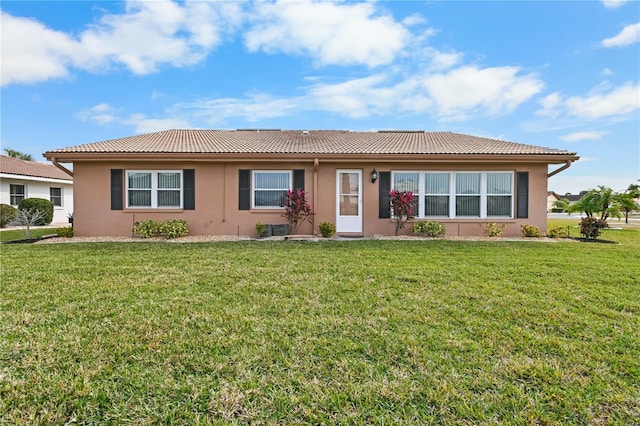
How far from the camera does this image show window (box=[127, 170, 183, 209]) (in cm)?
1073

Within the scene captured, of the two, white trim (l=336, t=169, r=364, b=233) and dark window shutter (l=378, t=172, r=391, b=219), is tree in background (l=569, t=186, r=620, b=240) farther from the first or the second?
white trim (l=336, t=169, r=364, b=233)

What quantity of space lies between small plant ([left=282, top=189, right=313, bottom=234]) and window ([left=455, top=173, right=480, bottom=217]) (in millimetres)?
5115

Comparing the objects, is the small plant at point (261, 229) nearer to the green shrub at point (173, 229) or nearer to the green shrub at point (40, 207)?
the green shrub at point (173, 229)

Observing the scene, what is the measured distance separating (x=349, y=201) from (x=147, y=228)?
21.9 ft

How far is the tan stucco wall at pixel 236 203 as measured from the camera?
34.8ft

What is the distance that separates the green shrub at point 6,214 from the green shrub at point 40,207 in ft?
1.59

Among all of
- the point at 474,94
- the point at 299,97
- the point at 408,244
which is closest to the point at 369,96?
the point at 299,97

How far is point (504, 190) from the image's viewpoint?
10.8 m

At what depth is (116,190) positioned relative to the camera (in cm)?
1062

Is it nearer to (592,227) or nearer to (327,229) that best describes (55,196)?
(327,229)

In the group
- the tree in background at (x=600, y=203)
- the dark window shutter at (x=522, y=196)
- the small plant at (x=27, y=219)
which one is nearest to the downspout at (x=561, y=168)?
the dark window shutter at (x=522, y=196)

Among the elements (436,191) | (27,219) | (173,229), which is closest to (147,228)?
(173,229)

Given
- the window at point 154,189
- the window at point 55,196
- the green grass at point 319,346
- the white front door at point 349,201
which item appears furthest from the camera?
the window at point 55,196

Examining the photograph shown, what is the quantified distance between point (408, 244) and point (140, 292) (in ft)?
21.6
